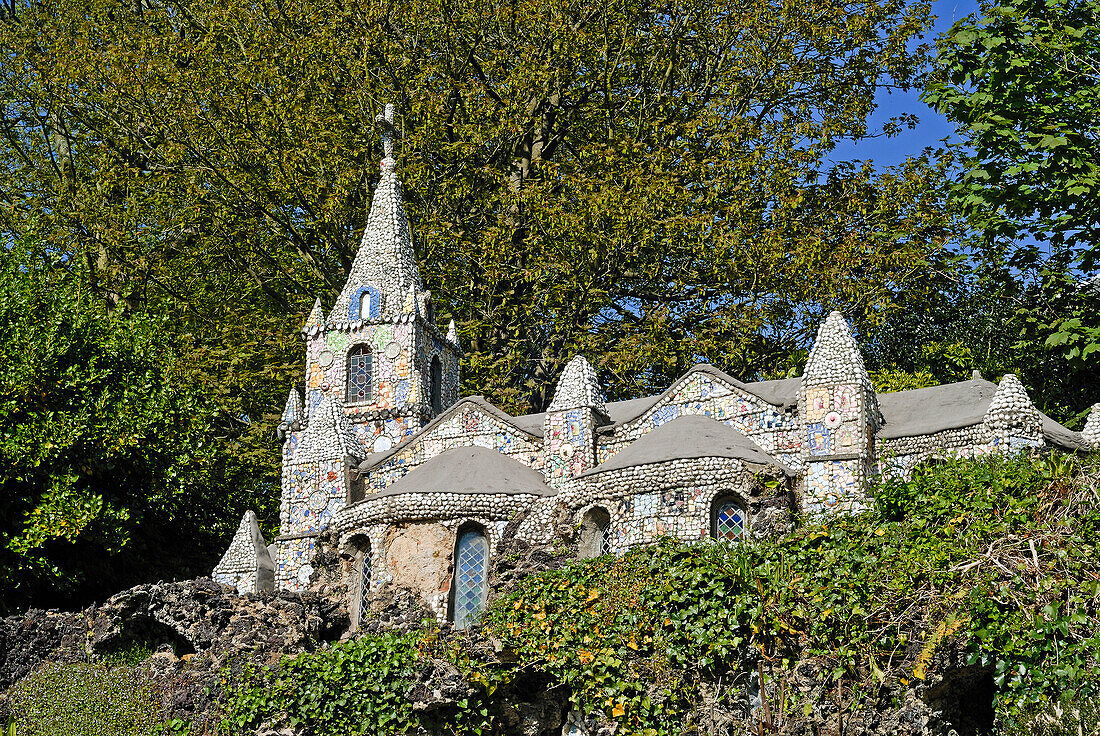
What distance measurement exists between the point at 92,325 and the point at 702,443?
42.7 feet

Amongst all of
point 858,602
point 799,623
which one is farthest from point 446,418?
point 858,602

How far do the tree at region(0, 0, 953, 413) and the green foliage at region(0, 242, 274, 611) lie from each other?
4051 mm

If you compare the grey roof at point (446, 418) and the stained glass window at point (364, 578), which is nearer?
the stained glass window at point (364, 578)

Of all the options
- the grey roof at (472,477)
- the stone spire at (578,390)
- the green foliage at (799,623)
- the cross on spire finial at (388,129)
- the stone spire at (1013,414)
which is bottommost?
the green foliage at (799,623)

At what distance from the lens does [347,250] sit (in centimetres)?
3152

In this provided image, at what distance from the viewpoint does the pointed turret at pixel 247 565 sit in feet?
77.9

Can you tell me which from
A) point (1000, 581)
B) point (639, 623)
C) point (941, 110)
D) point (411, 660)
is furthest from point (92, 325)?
point (1000, 581)

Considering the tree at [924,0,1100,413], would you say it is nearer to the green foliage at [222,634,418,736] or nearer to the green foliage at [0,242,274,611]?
the green foliage at [222,634,418,736]

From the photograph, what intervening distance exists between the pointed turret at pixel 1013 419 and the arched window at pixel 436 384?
1079 centimetres

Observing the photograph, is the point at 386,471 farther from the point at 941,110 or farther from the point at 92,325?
the point at 941,110

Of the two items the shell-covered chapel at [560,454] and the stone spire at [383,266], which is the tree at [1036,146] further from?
the stone spire at [383,266]

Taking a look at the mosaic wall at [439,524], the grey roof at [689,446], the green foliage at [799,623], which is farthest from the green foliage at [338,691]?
the grey roof at [689,446]

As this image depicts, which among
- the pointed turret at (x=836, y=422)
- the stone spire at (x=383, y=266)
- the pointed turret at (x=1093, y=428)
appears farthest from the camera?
the stone spire at (x=383, y=266)

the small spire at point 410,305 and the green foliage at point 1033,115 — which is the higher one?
the green foliage at point 1033,115
